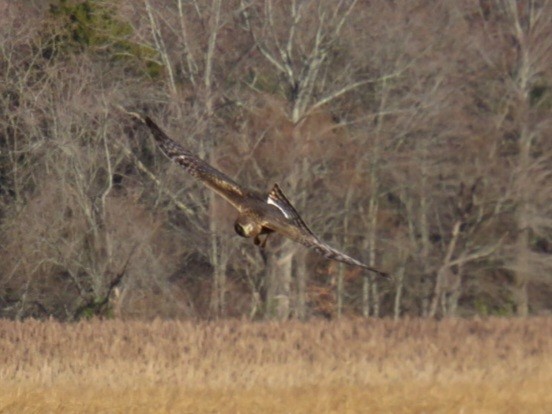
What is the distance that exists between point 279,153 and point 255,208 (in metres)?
19.5

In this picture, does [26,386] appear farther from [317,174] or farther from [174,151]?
[317,174]

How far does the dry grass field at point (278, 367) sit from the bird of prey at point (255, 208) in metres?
3.31

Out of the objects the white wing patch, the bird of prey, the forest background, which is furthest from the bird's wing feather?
the forest background

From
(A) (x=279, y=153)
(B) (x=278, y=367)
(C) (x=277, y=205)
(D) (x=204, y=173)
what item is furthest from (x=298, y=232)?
(A) (x=279, y=153)

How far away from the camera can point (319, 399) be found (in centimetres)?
1425

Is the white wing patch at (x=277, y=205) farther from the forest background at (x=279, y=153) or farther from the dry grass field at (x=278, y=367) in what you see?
the forest background at (x=279, y=153)

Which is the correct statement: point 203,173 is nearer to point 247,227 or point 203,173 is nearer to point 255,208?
point 255,208

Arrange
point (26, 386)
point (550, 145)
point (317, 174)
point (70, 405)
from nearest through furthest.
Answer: point (70, 405) → point (26, 386) → point (317, 174) → point (550, 145)

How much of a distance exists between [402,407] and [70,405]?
2.71m

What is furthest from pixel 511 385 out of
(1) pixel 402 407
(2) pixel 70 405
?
(2) pixel 70 405

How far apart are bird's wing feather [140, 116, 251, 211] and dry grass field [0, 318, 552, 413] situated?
3.28 m

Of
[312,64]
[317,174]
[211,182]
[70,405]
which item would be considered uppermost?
[312,64]

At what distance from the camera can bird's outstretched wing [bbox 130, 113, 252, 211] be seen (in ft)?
34.9

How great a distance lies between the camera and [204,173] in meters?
10.7
